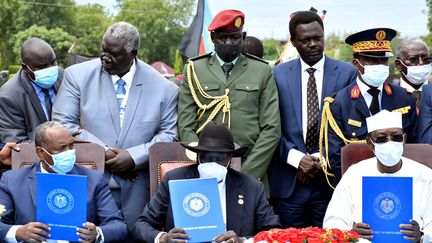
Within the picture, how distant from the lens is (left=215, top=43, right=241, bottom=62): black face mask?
7074 millimetres

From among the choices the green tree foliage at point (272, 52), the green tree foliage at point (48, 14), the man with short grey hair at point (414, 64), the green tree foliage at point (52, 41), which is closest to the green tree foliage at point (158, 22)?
the green tree foliage at point (48, 14)

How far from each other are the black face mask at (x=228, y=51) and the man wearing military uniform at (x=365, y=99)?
33.3 inches

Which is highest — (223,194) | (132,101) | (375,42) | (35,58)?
(375,42)

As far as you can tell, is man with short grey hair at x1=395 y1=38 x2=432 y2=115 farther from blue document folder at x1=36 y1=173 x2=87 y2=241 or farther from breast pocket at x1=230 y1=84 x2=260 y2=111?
blue document folder at x1=36 y1=173 x2=87 y2=241

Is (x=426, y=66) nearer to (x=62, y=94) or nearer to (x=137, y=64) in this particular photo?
(x=137, y=64)

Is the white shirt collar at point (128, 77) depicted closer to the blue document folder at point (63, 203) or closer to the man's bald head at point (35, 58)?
the man's bald head at point (35, 58)

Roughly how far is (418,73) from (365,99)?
1.04 metres

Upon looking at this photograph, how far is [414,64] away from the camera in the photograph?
793cm

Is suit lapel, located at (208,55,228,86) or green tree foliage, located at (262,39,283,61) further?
green tree foliage, located at (262,39,283,61)

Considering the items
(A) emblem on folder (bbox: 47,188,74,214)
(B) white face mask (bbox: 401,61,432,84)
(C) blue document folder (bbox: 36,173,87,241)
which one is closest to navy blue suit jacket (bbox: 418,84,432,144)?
(B) white face mask (bbox: 401,61,432,84)

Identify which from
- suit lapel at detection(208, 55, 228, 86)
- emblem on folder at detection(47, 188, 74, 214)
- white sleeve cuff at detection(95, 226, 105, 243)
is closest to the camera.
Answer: emblem on folder at detection(47, 188, 74, 214)

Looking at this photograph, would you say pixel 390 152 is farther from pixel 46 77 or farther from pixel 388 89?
pixel 46 77

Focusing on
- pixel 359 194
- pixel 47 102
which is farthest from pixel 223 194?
pixel 47 102

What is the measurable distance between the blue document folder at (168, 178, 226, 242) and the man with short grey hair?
8.83 feet
